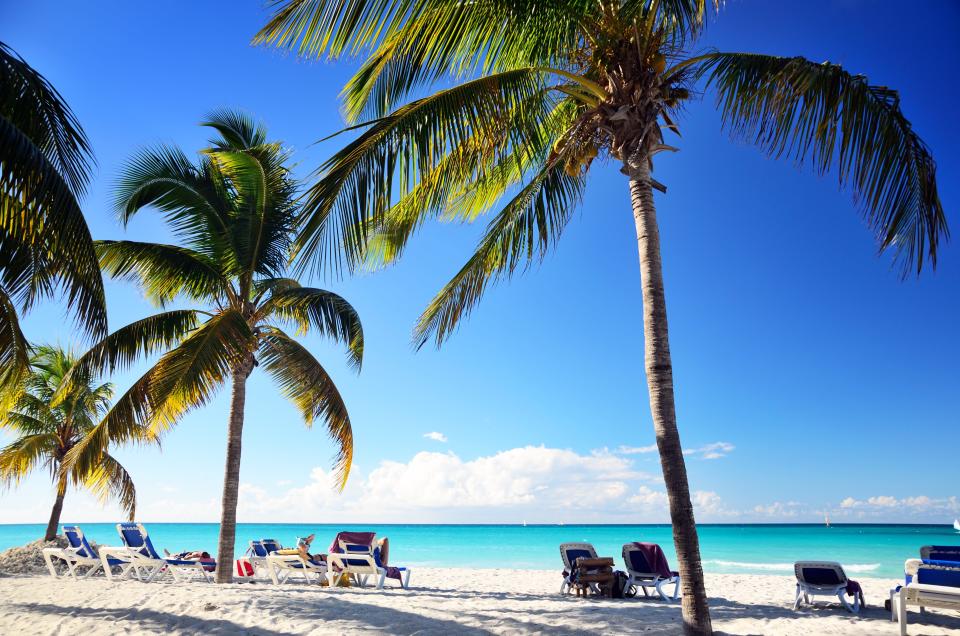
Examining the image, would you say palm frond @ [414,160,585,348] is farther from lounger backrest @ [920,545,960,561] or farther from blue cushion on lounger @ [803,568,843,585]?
lounger backrest @ [920,545,960,561]

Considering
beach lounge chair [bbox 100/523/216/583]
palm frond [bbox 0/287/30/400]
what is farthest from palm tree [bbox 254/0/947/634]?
beach lounge chair [bbox 100/523/216/583]

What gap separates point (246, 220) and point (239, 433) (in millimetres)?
3375

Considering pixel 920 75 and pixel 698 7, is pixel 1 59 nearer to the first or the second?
pixel 698 7

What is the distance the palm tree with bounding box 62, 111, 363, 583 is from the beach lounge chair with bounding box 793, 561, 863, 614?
677 centimetres

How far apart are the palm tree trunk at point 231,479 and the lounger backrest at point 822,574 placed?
7.81m

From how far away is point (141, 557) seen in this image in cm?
1002

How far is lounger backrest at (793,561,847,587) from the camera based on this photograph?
7.41m

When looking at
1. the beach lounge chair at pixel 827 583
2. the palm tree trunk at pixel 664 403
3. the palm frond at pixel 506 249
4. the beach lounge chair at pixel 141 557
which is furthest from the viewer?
the beach lounge chair at pixel 141 557

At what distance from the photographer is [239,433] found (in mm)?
9469

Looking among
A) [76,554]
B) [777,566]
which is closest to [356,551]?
[76,554]

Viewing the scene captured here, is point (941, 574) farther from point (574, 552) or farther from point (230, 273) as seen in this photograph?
point (230, 273)

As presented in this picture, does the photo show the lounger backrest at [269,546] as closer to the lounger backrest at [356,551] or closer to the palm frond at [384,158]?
the lounger backrest at [356,551]

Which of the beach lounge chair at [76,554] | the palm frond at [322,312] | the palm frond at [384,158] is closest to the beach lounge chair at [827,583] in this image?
the palm frond at [384,158]

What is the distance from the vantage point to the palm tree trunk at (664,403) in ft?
15.2
